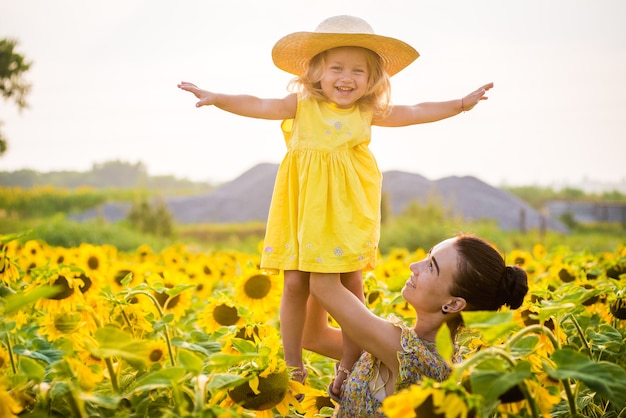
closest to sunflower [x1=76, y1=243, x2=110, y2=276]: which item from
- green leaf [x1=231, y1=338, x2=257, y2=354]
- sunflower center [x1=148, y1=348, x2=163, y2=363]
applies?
sunflower center [x1=148, y1=348, x2=163, y2=363]

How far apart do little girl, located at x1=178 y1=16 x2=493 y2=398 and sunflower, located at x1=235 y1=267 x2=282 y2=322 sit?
2.27ft

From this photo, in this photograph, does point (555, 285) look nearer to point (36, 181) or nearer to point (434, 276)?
point (434, 276)

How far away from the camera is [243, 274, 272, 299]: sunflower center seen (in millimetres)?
3219

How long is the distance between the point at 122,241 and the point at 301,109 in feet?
24.2

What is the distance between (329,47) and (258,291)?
126 centimetres

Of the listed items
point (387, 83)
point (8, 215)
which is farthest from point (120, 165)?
point (387, 83)

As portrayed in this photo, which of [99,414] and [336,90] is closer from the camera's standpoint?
[99,414]

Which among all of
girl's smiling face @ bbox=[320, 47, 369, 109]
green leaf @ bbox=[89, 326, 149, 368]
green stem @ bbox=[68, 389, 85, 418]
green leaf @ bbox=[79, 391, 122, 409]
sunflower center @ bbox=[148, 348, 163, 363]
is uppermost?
girl's smiling face @ bbox=[320, 47, 369, 109]

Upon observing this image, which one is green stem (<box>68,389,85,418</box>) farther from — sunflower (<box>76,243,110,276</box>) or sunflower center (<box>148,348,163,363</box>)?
sunflower (<box>76,243,110,276</box>)

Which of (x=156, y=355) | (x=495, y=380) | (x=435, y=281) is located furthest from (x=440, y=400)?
(x=156, y=355)

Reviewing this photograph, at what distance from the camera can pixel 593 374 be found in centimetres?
138

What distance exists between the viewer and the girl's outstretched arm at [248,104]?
7.90 ft

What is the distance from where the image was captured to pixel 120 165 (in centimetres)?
1568

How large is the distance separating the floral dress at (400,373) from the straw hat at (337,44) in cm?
105
